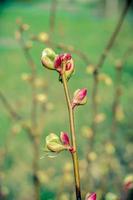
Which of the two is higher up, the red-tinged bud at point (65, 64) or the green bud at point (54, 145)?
the red-tinged bud at point (65, 64)

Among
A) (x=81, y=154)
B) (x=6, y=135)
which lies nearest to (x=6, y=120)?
(x=6, y=135)

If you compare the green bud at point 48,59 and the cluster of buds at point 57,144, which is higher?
the green bud at point 48,59

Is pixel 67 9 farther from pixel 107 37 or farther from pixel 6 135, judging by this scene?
pixel 6 135

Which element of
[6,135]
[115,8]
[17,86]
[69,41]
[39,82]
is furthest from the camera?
[115,8]

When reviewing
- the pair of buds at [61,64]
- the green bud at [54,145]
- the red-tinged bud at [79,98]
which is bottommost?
the green bud at [54,145]

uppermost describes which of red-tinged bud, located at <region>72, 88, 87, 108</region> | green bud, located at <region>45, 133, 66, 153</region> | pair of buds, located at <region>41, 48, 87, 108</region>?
pair of buds, located at <region>41, 48, 87, 108</region>

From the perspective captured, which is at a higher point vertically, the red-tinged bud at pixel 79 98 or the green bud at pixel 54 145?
the red-tinged bud at pixel 79 98

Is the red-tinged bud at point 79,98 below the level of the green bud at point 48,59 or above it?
below

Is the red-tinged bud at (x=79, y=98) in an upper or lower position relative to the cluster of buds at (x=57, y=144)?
upper
